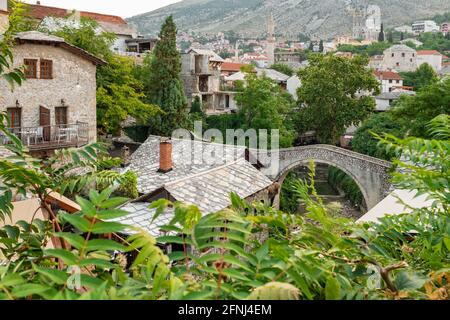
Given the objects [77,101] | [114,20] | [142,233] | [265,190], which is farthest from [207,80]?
[142,233]

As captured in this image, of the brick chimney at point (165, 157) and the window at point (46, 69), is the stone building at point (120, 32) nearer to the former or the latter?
the window at point (46, 69)

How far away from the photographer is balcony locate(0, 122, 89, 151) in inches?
888

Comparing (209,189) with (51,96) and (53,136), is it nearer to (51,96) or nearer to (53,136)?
(53,136)

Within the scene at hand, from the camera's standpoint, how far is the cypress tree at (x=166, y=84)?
36.2 m

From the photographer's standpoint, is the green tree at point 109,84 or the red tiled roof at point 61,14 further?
the red tiled roof at point 61,14

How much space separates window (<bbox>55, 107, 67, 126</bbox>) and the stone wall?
0.62ft

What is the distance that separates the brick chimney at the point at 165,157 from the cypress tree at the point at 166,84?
17041 mm

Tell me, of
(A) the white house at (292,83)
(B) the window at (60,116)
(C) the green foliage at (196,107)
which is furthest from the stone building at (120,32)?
(B) the window at (60,116)

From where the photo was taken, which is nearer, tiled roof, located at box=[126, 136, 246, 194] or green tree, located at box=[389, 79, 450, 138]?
tiled roof, located at box=[126, 136, 246, 194]

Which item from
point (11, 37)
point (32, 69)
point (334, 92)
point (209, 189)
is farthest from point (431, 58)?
point (11, 37)

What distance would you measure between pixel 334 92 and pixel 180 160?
972 inches

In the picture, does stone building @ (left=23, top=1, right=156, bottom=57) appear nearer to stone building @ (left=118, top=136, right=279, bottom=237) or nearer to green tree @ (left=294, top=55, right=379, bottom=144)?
green tree @ (left=294, top=55, right=379, bottom=144)

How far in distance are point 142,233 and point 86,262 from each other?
24 centimetres

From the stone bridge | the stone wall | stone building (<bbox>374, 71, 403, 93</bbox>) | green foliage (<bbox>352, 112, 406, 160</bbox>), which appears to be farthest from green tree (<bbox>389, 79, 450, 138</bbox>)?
stone building (<bbox>374, 71, 403, 93</bbox>)
